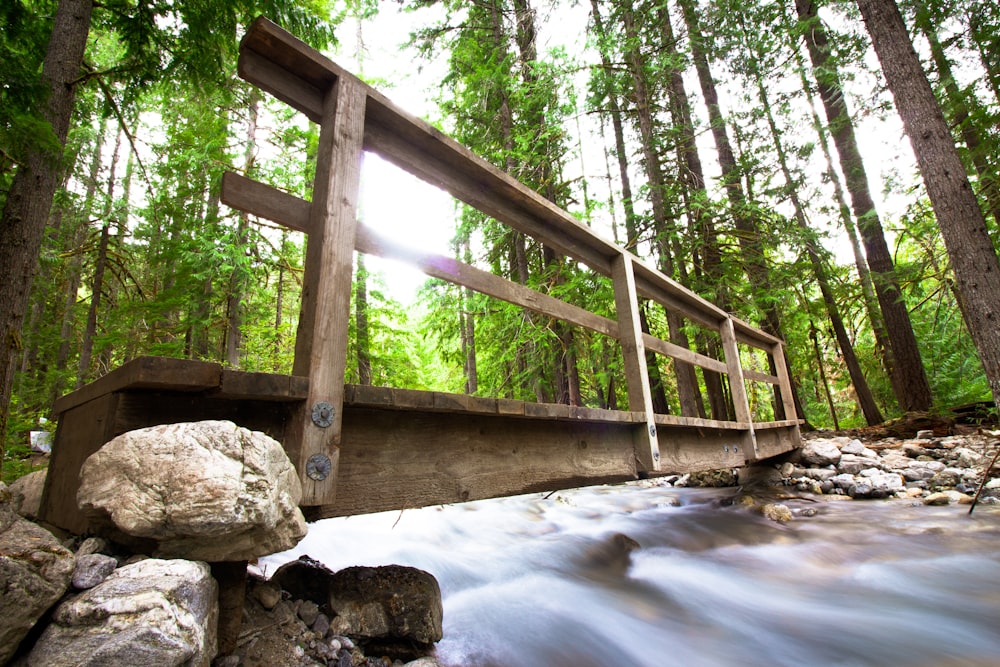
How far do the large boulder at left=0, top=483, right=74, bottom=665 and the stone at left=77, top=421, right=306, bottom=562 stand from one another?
0.11 m

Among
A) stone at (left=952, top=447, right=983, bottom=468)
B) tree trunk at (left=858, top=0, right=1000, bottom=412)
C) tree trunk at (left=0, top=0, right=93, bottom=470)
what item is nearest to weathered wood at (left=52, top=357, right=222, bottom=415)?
tree trunk at (left=0, top=0, right=93, bottom=470)

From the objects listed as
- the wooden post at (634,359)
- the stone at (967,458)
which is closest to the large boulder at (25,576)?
the wooden post at (634,359)

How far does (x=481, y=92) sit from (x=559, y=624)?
9.35m

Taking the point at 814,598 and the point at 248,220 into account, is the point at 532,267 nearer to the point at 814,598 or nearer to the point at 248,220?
the point at 248,220

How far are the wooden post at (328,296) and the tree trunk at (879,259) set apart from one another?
10.4 m

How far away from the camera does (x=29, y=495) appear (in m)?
2.35

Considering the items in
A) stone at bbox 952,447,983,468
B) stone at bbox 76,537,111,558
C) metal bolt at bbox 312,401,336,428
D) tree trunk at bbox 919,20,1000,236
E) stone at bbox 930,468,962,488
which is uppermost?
tree trunk at bbox 919,20,1000,236

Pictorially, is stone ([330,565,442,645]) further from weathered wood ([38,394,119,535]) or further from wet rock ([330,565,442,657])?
weathered wood ([38,394,119,535])

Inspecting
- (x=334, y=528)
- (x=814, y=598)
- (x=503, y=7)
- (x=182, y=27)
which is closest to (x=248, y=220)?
(x=182, y=27)

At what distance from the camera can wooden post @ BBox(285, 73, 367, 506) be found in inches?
67.6

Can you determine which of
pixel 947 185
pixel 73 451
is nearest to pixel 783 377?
pixel 947 185

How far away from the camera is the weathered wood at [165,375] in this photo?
4.41ft

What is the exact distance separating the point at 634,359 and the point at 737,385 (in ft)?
9.69

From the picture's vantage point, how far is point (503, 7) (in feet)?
35.3
